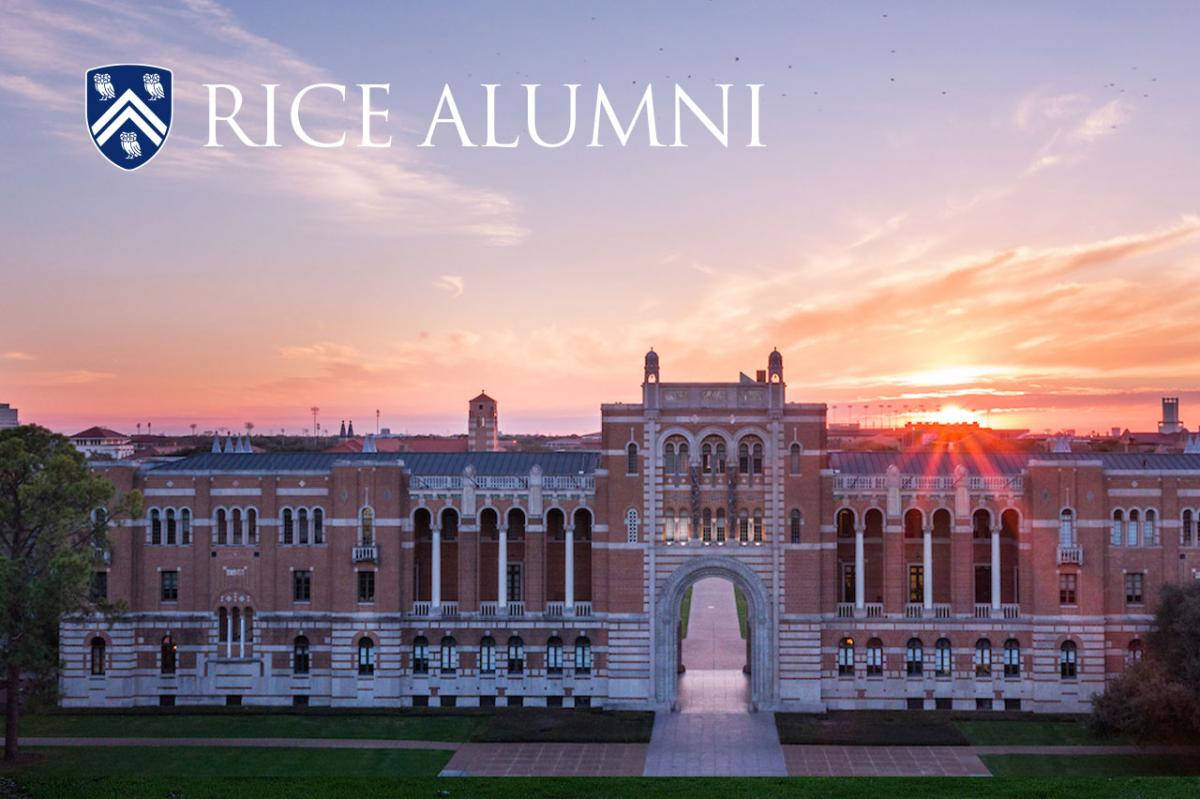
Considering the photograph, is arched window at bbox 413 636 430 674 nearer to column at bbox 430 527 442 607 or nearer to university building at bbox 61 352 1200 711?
university building at bbox 61 352 1200 711

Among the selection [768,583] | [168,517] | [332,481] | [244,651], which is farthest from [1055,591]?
[168,517]

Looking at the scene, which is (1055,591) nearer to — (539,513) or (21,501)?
(539,513)

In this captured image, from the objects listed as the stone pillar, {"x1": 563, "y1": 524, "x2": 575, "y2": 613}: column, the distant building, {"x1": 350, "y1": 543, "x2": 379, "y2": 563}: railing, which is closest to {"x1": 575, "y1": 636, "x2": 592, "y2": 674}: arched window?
{"x1": 563, "y1": 524, "x2": 575, "y2": 613}: column

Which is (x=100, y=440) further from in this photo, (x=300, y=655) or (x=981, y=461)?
(x=981, y=461)

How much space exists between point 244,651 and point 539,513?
18.5m

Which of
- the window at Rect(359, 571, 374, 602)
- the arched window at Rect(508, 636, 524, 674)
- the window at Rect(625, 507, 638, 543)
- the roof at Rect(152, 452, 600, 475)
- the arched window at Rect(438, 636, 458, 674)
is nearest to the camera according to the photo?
the window at Rect(625, 507, 638, 543)

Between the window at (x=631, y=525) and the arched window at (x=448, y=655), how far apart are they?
38.1ft

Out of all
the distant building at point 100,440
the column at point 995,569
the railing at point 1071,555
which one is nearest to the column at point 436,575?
the column at point 995,569

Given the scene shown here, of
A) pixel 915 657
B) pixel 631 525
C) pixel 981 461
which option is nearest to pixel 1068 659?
pixel 915 657

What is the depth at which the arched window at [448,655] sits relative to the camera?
69.4 m

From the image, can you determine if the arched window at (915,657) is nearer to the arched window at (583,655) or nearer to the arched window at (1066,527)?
the arched window at (1066,527)

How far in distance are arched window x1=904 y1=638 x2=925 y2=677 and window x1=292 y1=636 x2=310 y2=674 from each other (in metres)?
33.9

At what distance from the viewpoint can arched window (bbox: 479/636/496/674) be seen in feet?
228

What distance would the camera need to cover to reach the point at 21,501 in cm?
5678
